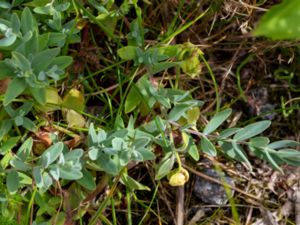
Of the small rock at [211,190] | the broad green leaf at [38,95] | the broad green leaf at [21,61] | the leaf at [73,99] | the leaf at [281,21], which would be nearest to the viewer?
the leaf at [281,21]

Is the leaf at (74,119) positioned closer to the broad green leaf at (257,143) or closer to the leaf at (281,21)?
the broad green leaf at (257,143)

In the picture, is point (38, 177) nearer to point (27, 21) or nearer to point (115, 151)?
point (115, 151)

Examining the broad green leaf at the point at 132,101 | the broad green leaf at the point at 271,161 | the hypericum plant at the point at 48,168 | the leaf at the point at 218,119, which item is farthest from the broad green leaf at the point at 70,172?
the broad green leaf at the point at 271,161

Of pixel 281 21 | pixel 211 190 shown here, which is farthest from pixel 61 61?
pixel 281 21

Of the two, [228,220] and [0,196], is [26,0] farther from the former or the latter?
[228,220]

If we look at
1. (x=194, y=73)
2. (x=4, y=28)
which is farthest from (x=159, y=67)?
(x=4, y=28)
